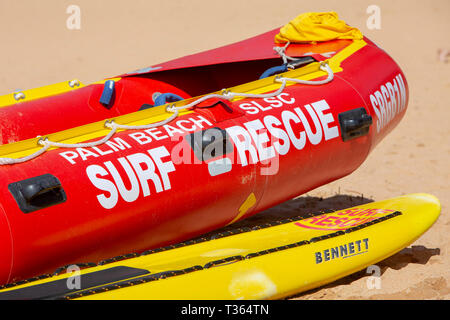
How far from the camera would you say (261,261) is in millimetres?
3551

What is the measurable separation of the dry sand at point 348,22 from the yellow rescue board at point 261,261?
20 centimetres

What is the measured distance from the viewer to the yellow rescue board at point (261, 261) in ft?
10.5

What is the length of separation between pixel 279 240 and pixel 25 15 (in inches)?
362

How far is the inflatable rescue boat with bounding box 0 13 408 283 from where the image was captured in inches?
129

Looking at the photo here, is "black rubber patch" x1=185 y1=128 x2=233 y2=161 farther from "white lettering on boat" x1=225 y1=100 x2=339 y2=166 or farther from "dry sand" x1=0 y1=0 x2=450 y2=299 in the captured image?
"dry sand" x1=0 y1=0 x2=450 y2=299

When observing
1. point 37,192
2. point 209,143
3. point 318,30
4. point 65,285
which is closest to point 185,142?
point 209,143

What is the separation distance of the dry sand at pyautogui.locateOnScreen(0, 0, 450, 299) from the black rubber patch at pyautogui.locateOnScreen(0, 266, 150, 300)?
105 centimetres

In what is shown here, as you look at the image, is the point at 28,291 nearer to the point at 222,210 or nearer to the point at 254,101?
the point at 222,210

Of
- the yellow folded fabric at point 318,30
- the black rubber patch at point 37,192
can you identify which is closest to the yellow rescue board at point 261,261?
the black rubber patch at point 37,192

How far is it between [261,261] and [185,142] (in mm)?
740

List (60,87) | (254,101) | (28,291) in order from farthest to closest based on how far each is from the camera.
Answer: (60,87)
(254,101)
(28,291)

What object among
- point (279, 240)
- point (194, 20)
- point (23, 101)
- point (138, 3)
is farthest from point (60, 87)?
point (138, 3)

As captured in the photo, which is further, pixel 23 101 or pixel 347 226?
pixel 23 101
